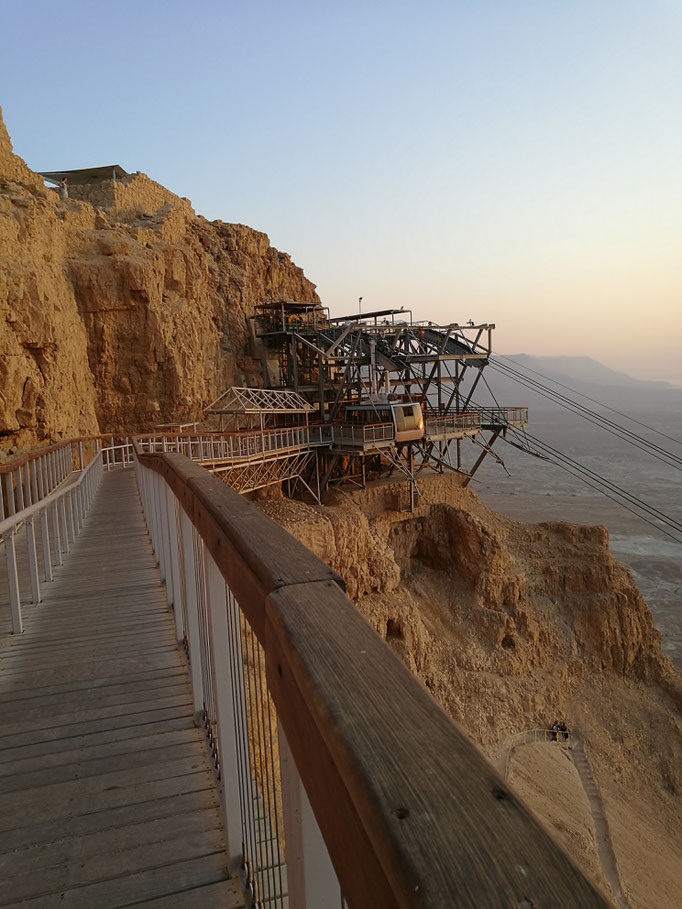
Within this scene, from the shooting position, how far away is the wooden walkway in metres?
2.25

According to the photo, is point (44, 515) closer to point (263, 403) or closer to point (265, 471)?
point (265, 471)

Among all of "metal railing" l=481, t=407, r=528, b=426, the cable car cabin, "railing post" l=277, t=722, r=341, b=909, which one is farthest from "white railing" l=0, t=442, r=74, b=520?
"metal railing" l=481, t=407, r=528, b=426

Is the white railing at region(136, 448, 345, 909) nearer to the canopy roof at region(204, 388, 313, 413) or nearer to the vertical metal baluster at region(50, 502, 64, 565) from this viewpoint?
the vertical metal baluster at region(50, 502, 64, 565)

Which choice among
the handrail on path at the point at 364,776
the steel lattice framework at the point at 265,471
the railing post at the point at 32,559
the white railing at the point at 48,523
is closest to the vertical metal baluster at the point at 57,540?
the white railing at the point at 48,523

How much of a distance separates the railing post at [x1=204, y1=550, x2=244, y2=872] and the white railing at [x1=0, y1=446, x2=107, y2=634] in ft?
7.04

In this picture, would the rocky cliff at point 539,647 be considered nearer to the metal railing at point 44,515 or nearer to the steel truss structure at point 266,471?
the steel truss structure at point 266,471

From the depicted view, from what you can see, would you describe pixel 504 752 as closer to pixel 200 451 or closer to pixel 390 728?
pixel 200 451

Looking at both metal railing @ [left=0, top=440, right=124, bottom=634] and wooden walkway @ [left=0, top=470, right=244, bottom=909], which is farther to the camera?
metal railing @ [left=0, top=440, right=124, bottom=634]

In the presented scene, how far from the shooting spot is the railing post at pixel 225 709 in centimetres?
231

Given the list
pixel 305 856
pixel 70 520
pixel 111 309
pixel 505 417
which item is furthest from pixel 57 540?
pixel 505 417

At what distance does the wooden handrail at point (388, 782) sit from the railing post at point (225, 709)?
103cm

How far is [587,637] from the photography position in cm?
2123

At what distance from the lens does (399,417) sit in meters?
25.5

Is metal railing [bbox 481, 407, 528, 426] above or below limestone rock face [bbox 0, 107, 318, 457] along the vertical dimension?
below
